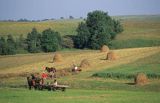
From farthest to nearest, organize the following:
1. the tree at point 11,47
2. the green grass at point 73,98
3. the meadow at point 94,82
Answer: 1. the tree at point 11,47
2. the meadow at point 94,82
3. the green grass at point 73,98

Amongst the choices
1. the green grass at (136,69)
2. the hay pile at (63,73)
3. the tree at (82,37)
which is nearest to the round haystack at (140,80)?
the green grass at (136,69)

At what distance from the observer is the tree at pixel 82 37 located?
353 ft

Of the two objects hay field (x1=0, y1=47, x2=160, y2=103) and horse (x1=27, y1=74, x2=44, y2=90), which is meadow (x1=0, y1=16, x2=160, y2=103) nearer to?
hay field (x1=0, y1=47, x2=160, y2=103)

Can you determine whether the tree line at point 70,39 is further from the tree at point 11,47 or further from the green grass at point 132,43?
the green grass at point 132,43

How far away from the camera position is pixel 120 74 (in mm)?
51219

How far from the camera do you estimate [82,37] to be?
108m

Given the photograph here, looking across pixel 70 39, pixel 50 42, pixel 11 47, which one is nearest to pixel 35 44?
pixel 50 42

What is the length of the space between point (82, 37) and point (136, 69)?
52765 mm

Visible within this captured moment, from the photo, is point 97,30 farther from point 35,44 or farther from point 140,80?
point 140,80

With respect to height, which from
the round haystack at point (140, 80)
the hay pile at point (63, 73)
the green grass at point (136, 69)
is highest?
the round haystack at point (140, 80)

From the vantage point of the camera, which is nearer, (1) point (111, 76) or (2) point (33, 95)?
(2) point (33, 95)

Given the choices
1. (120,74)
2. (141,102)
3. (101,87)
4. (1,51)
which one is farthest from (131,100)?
(1,51)

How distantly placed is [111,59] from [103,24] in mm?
40475

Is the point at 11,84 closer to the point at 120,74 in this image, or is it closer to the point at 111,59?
the point at 120,74
